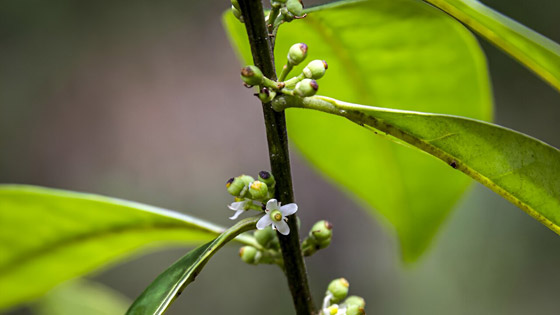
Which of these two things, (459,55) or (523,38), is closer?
(523,38)

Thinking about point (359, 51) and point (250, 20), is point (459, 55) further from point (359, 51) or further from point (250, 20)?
point (250, 20)

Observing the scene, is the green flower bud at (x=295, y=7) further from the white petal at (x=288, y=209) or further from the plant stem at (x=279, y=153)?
the white petal at (x=288, y=209)

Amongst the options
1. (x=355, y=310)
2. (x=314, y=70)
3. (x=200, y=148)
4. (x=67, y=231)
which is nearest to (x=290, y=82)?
(x=314, y=70)

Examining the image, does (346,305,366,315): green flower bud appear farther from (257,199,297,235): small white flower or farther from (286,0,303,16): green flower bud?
(286,0,303,16): green flower bud

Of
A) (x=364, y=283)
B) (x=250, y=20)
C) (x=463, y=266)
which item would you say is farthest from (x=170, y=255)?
(x=250, y=20)

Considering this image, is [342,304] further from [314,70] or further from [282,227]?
[314,70]

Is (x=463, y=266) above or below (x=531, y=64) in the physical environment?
below

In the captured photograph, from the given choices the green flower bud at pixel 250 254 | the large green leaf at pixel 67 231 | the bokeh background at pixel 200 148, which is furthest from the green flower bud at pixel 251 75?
the bokeh background at pixel 200 148
